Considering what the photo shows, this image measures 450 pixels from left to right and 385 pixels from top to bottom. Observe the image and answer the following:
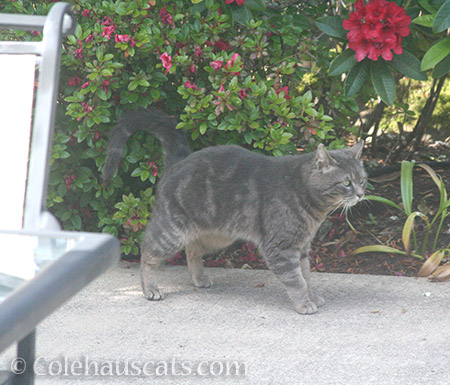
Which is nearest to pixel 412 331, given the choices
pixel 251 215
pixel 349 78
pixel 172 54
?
pixel 251 215

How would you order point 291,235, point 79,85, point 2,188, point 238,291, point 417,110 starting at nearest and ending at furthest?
point 2,188 < point 291,235 < point 238,291 < point 79,85 < point 417,110

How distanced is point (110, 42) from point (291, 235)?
184cm

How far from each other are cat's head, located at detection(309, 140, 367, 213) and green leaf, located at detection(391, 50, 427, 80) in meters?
0.80

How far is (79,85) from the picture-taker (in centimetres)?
458

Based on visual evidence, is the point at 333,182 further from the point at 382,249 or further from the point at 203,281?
the point at 203,281

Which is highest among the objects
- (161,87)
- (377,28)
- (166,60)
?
(377,28)

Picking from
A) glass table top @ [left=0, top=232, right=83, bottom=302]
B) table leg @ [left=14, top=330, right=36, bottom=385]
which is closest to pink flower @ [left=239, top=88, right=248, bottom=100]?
table leg @ [left=14, top=330, right=36, bottom=385]

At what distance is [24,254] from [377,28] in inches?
120

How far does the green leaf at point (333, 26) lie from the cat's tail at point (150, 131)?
1212 mm

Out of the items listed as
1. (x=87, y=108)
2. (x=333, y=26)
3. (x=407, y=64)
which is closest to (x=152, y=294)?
(x=87, y=108)

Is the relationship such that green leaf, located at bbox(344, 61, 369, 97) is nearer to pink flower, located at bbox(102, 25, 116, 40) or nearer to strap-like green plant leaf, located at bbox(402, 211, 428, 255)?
strap-like green plant leaf, located at bbox(402, 211, 428, 255)

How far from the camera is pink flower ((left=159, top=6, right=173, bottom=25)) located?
14.3ft

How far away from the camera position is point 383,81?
423 cm

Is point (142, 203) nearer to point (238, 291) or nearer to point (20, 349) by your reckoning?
point (238, 291)
